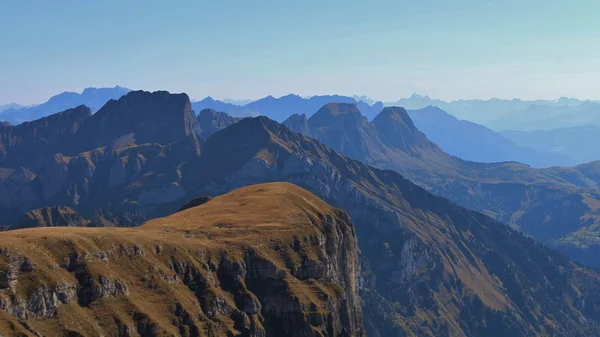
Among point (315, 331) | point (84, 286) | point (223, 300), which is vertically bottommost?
point (315, 331)

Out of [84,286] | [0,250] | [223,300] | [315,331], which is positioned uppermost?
[0,250]

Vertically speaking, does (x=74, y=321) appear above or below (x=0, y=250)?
below

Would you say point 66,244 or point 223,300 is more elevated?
point 66,244

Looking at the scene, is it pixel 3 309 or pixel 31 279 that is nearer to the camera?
pixel 3 309

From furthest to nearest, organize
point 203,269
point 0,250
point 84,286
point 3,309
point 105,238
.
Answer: point 203,269, point 105,238, point 84,286, point 0,250, point 3,309

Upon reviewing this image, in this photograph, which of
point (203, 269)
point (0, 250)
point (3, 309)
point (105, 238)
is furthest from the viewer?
point (203, 269)

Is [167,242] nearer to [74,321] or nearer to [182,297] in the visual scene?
[182,297]

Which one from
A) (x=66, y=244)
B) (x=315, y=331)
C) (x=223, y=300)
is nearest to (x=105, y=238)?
(x=66, y=244)

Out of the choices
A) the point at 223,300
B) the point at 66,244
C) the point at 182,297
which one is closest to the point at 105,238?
the point at 66,244

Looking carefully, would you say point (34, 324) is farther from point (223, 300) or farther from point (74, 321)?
point (223, 300)
